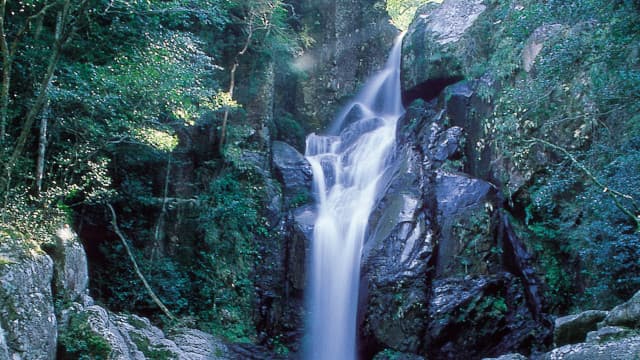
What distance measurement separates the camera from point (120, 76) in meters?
9.07

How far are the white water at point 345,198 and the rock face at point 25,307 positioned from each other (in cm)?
731

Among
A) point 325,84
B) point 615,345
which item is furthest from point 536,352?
point 325,84

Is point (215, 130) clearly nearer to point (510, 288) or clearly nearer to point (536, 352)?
point (510, 288)

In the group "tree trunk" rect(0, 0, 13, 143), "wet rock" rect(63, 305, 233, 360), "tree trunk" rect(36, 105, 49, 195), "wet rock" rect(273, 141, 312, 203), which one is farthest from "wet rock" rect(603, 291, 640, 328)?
"wet rock" rect(273, 141, 312, 203)

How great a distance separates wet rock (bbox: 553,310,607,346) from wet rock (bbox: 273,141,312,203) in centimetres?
910

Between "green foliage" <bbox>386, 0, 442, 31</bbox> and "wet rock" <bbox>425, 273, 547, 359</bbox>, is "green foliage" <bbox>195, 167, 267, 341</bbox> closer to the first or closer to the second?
"wet rock" <bbox>425, 273, 547, 359</bbox>

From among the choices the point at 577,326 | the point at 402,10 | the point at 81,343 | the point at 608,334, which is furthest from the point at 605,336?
the point at 402,10

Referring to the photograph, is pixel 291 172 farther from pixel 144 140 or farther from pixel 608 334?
pixel 608 334

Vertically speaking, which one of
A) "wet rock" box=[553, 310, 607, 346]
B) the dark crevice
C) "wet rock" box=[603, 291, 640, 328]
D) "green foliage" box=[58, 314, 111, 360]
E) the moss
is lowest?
the moss

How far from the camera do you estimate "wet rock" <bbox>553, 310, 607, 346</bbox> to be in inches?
260

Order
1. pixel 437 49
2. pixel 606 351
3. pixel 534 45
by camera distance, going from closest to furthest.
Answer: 1. pixel 606 351
2. pixel 534 45
3. pixel 437 49

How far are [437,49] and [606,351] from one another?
1173 cm

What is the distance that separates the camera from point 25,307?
5617mm

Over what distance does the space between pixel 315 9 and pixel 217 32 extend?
20.7ft
